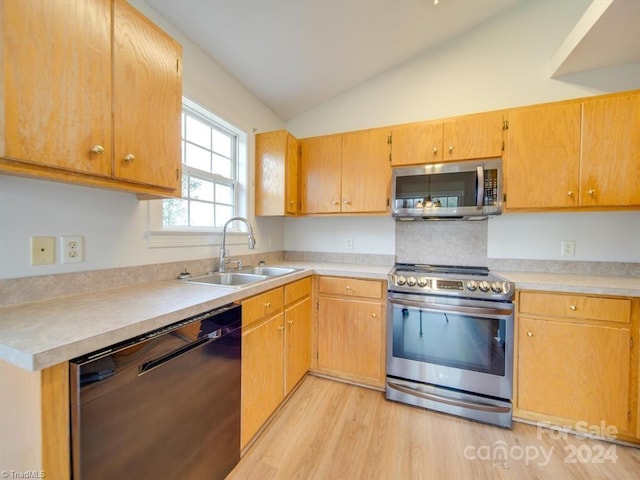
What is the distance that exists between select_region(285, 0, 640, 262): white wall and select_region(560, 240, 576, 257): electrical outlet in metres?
0.03

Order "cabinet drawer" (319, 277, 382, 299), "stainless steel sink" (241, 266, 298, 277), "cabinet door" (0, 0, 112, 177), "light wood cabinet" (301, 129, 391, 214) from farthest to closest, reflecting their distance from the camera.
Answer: "light wood cabinet" (301, 129, 391, 214)
"stainless steel sink" (241, 266, 298, 277)
"cabinet drawer" (319, 277, 382, 299)
"cabinet door" (0, 0, 112, 177)

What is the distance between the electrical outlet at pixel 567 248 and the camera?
205cm

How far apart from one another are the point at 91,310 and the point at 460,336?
2044mm

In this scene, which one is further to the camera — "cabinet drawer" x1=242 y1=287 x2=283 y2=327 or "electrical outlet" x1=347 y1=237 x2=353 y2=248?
"electrical outlet" x1=347 y1=237 x2=353 y2=248

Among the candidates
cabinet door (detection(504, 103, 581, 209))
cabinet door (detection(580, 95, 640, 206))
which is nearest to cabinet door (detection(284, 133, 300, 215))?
cabinet door (detection(504, 103, 581, 209))

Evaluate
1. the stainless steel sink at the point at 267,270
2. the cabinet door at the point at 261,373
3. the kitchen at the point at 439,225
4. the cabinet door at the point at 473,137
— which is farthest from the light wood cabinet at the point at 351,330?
the cabinet door at the point at 473,137

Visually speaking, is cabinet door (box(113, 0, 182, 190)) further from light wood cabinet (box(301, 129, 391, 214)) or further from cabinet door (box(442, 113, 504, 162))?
cabinet door (box(442, 113, 504, 162))

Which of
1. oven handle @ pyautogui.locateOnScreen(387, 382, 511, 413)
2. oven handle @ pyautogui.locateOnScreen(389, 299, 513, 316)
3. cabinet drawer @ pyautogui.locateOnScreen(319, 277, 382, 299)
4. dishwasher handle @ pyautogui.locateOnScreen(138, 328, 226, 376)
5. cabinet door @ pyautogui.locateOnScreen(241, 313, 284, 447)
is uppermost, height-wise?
cabinet drawer @ pyautogui.locateOnScreen(319, 277, 382, 299)

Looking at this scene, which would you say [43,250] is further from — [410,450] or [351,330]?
[410,450]

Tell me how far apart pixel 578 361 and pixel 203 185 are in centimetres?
279

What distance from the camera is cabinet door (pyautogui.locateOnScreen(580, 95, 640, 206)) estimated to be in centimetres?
172

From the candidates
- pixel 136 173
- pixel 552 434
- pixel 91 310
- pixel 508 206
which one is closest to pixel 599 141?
pixel 508 206

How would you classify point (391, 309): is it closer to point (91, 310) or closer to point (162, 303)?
point (162, 303)

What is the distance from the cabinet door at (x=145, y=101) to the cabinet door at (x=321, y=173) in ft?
4.41
